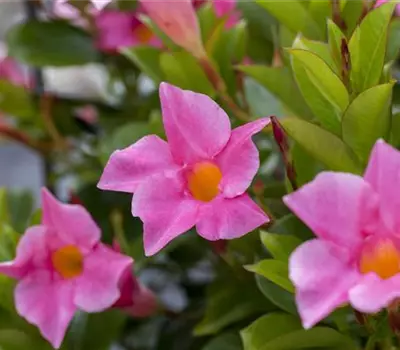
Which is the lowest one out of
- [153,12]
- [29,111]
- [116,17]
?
[29,111]

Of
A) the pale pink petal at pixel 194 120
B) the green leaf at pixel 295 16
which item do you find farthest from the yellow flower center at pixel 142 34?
the pale pink petal at pixel 194 120

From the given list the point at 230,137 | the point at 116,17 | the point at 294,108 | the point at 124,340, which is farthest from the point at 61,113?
the point at 230,137

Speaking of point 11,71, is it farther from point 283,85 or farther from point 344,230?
point 344,230

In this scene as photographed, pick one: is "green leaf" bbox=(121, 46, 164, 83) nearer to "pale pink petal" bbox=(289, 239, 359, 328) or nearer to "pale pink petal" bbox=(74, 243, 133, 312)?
"pale pink petal" bbox=(74, 243, 133, 312)

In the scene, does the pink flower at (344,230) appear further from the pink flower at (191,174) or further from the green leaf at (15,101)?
the green leaf at (15,101)

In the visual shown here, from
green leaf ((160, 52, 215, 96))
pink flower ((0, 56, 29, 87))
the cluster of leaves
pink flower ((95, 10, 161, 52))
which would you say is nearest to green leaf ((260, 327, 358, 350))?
the cluster of leaves

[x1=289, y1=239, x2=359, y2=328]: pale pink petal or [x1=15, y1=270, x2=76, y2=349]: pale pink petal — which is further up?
[x1=289, y1=239, x2=359, y2=328]: pale pink petal

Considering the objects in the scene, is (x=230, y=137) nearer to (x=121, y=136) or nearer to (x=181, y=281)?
(x=121, y=136)
